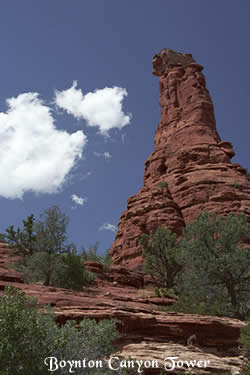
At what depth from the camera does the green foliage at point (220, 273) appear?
58.2 ft

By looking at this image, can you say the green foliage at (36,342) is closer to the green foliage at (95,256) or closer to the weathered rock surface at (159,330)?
the weathered rock surface at (159,330)

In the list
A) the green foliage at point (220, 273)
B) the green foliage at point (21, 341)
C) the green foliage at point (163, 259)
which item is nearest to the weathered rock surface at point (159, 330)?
the green foliage at point (21, 341)

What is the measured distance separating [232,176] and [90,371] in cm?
3000

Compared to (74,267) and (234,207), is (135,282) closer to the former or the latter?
(74,267)

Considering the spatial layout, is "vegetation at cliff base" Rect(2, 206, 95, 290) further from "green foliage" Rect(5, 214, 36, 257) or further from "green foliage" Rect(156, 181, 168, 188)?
"green foliage" Rect(156, 181, 168, 188)

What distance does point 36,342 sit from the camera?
8.03m

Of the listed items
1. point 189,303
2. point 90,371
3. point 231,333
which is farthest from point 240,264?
point 90,371

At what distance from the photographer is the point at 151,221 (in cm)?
3297

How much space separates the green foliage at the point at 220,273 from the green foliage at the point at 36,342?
31.7 ft

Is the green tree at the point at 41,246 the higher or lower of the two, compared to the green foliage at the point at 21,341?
higher

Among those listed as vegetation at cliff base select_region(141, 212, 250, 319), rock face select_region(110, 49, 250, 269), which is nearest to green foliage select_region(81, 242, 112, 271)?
rock face select_region(110, 49, 250, 269)

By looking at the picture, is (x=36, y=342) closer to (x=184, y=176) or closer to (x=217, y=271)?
(x=217, y=271)

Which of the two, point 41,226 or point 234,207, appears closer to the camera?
point 41,226

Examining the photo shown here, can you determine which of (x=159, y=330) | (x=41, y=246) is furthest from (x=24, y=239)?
(x=159, y=330)
